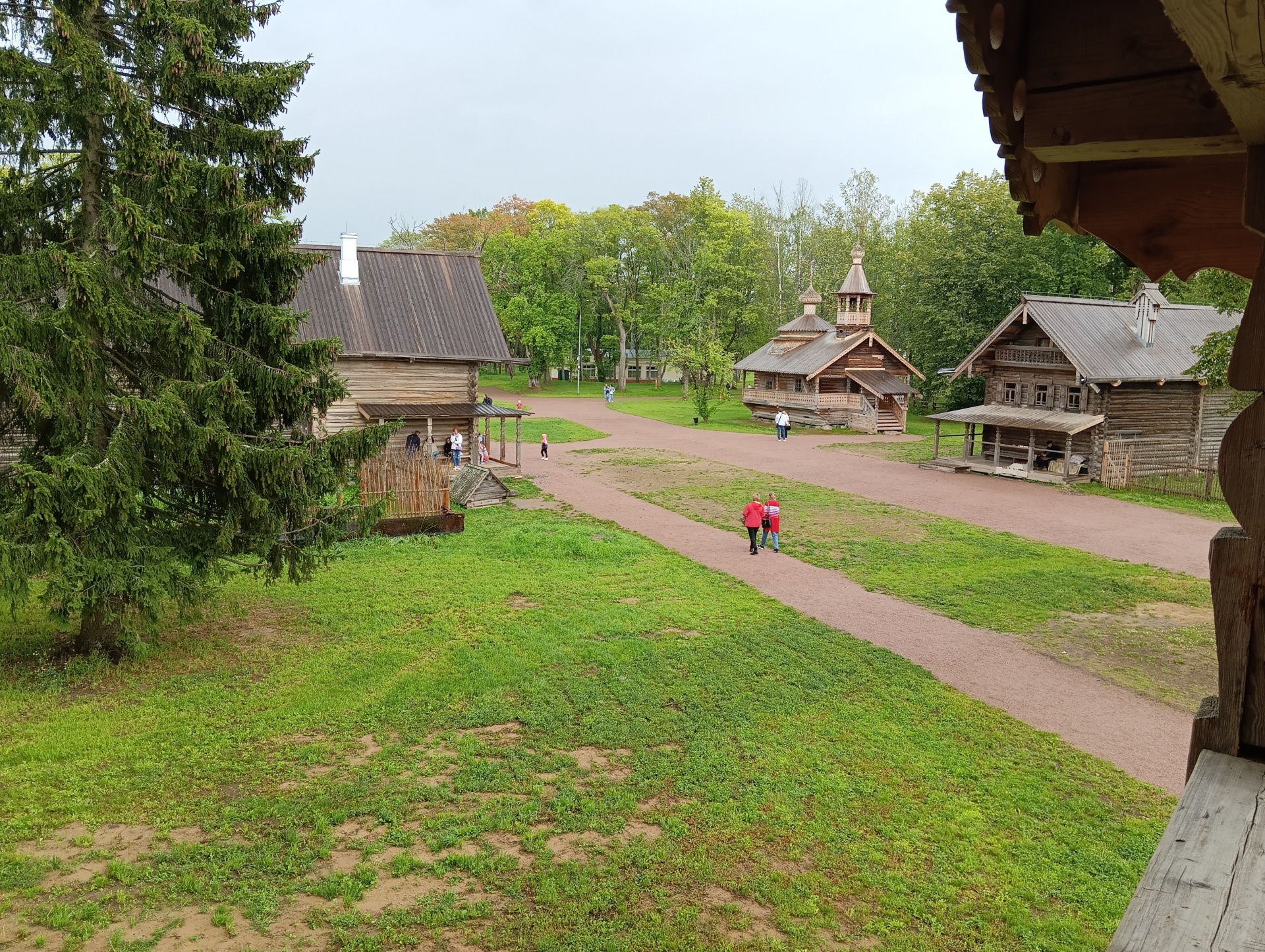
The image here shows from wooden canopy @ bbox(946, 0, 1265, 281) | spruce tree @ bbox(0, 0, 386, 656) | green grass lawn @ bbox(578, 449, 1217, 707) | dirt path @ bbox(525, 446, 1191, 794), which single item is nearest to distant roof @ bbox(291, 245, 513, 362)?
green grass lawn @ bbox(578, 449, 1217, 707)

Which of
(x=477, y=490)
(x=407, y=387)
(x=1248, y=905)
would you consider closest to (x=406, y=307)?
(x=407, y=387)

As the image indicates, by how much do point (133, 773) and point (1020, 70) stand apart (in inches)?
401

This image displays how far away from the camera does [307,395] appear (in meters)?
13.1

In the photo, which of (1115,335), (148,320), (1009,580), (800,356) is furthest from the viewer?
(800,356)

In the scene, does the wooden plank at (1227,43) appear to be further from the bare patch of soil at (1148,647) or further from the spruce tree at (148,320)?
the bare patch of soil at (1148,647)

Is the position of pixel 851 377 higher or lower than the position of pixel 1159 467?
higher

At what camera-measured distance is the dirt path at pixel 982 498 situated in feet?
71.1

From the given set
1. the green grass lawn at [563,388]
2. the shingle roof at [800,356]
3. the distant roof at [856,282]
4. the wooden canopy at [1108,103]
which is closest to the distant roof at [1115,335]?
the shingle roof at [800,356]

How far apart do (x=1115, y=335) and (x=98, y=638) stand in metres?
32.9

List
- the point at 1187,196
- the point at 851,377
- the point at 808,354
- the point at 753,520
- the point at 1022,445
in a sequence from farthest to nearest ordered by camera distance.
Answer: the point at 808,354
the point at 851,377
the point at 1022,445
the point at 753,520
the point at 1187,196

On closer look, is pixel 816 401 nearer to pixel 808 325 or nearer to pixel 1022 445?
pixel 808 325

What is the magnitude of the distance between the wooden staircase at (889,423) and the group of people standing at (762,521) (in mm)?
28354

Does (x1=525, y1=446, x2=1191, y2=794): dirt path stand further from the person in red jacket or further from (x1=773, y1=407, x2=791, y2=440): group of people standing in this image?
(x1=773, y1=407, x2=791, y2=440): group of people standing

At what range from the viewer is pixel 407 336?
2861 cm
